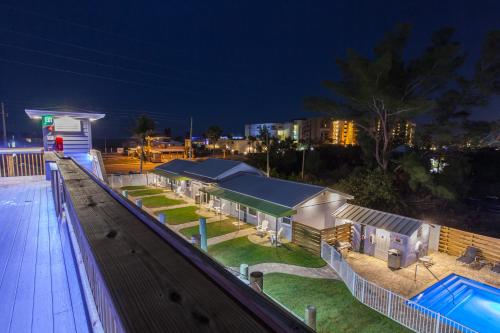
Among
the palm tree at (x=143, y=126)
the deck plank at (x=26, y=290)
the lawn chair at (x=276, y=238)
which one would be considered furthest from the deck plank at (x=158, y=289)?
the palm tree at (x=143, y=126)

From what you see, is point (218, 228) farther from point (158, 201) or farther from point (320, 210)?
point (158, 201)

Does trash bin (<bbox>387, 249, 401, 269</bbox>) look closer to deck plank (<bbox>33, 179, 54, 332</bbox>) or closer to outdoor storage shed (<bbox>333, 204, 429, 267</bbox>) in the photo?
outdoor storage shed (<bbox>333, 204, 429, 267</bbox>)

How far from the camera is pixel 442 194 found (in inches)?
731

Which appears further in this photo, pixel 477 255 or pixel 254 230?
pixel 254 230

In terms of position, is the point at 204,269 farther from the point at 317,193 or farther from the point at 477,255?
the point at 477,255

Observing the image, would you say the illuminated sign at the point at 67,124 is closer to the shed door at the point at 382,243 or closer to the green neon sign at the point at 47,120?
the green neon sign at the point at 47,120

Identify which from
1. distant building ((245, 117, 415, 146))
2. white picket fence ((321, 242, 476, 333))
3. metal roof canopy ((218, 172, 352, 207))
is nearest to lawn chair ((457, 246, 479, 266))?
white picket fence ((321, 242, 476, 333))

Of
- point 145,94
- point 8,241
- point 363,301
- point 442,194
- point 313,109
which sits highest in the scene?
point 145,94

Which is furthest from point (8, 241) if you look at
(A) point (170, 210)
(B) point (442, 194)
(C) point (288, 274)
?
(B) point (442, 194)

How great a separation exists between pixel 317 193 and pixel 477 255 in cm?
770

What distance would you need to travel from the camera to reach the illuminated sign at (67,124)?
512 inches

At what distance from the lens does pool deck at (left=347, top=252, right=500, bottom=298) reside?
10781mm

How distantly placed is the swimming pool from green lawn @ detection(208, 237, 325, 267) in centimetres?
421

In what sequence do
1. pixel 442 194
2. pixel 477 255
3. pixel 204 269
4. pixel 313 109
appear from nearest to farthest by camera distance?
pixel 204 269
pixel 477 255
pixel 442 194
pixel 313 109
